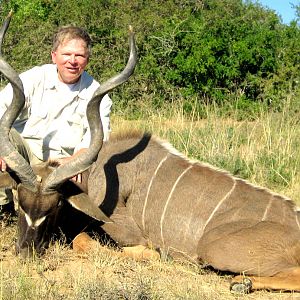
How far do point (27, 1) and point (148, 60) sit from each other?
3.21 m

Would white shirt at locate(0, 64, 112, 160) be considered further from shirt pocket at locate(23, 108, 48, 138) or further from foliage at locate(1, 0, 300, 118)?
foliage at locate(1, 0, 300, 118)

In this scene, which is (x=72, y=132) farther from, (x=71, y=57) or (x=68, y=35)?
(x=68, y=35)

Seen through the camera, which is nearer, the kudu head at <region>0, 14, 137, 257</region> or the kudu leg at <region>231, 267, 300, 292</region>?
the kudu leg at <region>231, 267, 300, 292</region>

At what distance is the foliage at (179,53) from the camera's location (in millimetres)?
10133

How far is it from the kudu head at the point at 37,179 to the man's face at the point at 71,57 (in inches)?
19.7

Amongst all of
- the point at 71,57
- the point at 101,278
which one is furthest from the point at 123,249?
the point at 71,57

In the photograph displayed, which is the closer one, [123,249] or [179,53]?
[123,249]

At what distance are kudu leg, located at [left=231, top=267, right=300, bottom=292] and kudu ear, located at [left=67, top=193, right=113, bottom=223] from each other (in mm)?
846

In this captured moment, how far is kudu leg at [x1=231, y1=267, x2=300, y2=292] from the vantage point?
339 centimetres

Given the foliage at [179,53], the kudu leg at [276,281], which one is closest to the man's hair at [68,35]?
the kudu leg at [276,281]

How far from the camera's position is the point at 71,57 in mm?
4117

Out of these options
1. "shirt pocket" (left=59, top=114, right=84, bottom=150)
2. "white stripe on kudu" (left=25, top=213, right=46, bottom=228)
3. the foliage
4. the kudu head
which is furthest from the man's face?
the foliage

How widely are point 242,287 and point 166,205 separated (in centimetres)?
85

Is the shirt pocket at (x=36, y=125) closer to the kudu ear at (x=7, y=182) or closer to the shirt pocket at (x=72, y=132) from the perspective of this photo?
the shirt pocket at (x=72, y=132)
